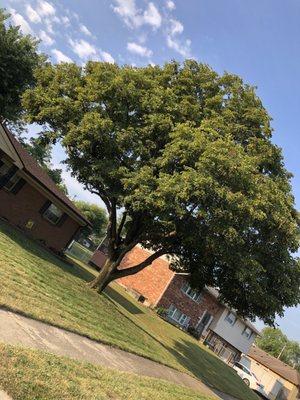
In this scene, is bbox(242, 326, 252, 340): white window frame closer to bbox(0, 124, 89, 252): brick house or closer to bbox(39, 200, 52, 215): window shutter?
bbox(0, 124, 89, 252): brick house

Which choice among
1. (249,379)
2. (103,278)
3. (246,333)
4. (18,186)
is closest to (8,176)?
(18,186)

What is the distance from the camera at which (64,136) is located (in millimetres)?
22281

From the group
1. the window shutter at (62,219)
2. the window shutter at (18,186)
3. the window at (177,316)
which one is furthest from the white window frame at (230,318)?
the window shutter at (18,186)

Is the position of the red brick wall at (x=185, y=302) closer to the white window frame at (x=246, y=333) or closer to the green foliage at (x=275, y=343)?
the white window frame at (x=246, y=333)

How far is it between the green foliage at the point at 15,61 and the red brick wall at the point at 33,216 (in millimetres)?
10467

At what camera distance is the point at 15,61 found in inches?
1254

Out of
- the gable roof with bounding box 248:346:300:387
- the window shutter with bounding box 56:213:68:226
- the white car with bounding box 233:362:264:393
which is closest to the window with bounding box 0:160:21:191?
the window shutter with bounding box 56:213:68:226

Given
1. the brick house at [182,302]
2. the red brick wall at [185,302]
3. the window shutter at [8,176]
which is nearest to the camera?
the window shutter at [8,176]

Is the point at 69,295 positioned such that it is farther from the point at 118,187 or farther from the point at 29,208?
the point at 29,208

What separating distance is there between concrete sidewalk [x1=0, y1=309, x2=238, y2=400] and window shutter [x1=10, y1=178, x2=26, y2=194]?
49.3 ft

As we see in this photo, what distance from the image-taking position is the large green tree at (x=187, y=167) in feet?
57.7

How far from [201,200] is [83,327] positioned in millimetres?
7781

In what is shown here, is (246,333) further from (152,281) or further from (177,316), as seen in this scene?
(152,281)

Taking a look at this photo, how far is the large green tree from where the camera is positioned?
17.6 metres
